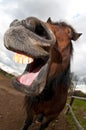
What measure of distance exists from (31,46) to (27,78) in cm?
51

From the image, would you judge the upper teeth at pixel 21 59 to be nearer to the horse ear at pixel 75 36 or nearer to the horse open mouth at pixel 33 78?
the horse open mouth at pixel 33 78

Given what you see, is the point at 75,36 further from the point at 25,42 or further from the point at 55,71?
the point at 25,42

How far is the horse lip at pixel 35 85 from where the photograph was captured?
11.6 ft

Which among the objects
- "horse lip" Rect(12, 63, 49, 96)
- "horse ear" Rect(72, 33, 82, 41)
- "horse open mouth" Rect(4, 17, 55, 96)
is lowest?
"horse lip" Rect(12, 63, 49, 96)

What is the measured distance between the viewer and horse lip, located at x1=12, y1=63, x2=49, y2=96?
3.55 metres

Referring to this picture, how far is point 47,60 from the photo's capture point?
3812mm

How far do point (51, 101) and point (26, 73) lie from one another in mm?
1102

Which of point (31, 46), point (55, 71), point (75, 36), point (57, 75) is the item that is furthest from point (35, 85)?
point (75, 36)

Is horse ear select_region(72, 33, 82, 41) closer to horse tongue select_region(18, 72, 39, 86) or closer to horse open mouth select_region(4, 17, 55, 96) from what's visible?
horse open mouth select_region(4, 17, 55, 96)

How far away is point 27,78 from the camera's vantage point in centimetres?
379

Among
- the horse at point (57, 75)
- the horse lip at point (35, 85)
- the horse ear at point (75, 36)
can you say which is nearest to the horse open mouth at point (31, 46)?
the horse lip at point (35, 85)

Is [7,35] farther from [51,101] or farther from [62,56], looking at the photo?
[51,101]

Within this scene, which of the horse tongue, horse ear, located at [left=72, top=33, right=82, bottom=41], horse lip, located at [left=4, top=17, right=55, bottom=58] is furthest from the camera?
horse ear, located at [left=72, top=33, right=82, bottom=41]

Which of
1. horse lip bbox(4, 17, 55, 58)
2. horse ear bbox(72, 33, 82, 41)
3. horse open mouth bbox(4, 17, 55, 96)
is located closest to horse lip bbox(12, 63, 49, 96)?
horse open mouth bbox(4, 17, 55, 96)
